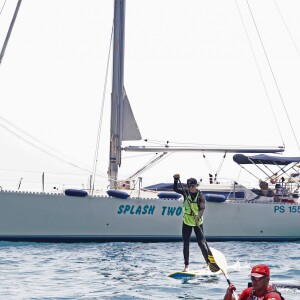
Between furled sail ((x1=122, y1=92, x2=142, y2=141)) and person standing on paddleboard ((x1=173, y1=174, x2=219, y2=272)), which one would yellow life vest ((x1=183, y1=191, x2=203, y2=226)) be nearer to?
person standing on paddleboard ((x1=173, y1=174, x2=219, y2=272))

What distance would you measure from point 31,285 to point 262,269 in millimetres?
6873

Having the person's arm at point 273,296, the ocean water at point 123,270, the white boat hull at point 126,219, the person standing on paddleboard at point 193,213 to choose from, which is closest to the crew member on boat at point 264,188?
the white boat hull at point 126,219

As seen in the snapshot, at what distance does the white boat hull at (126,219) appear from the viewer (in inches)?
933

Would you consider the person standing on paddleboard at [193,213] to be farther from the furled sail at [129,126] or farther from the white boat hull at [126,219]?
the furled sail at [129,126]

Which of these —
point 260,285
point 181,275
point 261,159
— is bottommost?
point 181,275

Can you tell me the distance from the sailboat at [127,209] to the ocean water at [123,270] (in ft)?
2.71

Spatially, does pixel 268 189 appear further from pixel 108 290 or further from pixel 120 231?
Result: pixel 108 290

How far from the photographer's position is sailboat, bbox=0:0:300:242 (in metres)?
23.8

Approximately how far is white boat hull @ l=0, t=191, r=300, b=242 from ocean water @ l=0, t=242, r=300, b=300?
30.4 inches

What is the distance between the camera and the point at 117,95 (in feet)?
84.5

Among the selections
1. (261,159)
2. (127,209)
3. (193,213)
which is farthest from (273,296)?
(261,159)

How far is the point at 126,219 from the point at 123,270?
25.9 ft

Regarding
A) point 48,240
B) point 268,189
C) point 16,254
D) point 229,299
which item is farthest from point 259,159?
point 229,299

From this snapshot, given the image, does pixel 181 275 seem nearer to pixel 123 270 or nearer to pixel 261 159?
pixel 123 270
